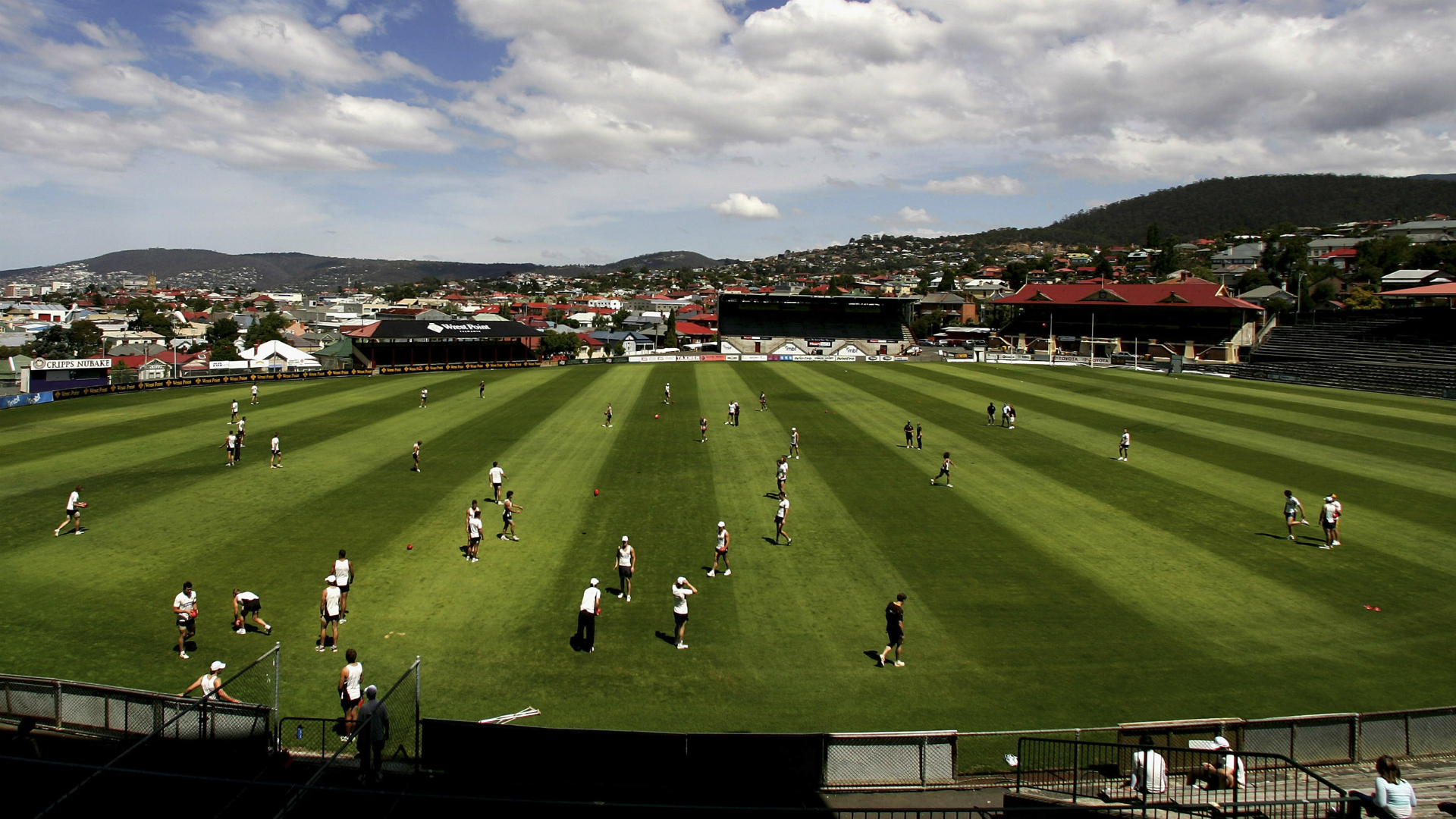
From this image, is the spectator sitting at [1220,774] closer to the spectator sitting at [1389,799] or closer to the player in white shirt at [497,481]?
the spectator sitting at [1389,799]

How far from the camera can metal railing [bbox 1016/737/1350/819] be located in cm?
930

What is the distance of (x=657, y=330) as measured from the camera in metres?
147

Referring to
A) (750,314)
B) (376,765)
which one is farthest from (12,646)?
(750,314)

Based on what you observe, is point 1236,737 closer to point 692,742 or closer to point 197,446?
point 692,742

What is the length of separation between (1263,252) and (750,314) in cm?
14567

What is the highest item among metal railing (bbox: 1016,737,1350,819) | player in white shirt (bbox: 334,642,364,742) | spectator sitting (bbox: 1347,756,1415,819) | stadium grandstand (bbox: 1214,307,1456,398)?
stadium grandstand (bbox: 1214,307,1456,398)

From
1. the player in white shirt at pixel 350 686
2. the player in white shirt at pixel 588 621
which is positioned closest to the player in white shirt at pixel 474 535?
the player in white shirt at pixel 588 621

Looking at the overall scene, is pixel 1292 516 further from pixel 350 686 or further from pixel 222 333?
Result: pixel 222 333

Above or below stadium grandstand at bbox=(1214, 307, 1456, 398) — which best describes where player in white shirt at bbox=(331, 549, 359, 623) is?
below

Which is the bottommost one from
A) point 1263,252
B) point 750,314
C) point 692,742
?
point 692,742

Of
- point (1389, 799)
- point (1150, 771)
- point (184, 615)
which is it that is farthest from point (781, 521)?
point (1389, 799)

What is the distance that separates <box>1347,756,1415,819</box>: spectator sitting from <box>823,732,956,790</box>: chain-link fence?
13.3ft

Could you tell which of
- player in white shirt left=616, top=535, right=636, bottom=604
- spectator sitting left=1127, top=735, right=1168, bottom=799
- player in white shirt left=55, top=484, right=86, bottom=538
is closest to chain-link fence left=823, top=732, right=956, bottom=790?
spectator sitting left=1127, top=735, right=1168, bottom=799

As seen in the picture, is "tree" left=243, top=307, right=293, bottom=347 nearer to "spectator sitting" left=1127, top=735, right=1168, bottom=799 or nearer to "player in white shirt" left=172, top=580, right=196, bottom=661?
"player in white shirt" left=172, top=580, right=196, bottom=661
